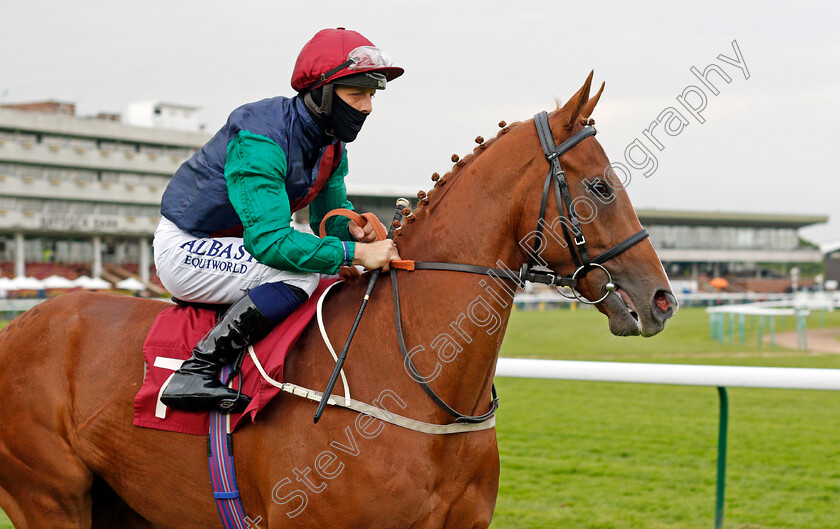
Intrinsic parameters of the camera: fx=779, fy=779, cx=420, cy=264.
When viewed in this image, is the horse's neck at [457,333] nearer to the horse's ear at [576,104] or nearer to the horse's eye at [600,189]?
the horse's eye at [600,189]

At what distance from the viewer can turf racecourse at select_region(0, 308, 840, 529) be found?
16.7ft

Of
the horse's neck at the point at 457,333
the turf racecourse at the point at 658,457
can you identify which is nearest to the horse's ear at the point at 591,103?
the horse's neck at the point at 457,333

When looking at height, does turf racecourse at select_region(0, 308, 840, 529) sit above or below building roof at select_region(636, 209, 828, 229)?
below

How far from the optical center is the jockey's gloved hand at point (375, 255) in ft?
8.16

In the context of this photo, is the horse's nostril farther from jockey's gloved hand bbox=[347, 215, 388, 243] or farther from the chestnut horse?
jockey's gloved hand bbox=[347, 215, 388, 243]

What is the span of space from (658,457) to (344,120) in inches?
210

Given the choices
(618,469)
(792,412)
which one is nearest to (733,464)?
(618,469)

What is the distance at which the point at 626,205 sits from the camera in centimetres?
238

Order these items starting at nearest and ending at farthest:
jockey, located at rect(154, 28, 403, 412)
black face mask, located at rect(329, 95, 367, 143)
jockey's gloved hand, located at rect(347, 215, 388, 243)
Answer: jockey, located at rect(154, 28, 403, 412) < black face mask, located at rect(329, 95, 367, 143) < jockey's gloved hand, located at rect(347, 215, 388, 243)

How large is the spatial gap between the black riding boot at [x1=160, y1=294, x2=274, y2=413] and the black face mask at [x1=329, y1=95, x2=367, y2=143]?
25.1 inches

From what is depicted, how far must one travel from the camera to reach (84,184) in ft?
184

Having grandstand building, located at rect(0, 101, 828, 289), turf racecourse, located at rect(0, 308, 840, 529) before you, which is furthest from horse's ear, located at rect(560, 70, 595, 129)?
grandstand building, located at rect(0, 101, 828, 289)

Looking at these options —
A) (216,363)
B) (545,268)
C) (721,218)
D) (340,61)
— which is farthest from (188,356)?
(721,218)

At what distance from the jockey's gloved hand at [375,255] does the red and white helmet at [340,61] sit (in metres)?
0.53
